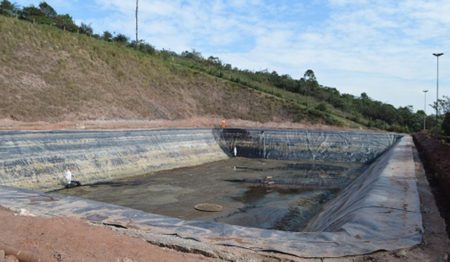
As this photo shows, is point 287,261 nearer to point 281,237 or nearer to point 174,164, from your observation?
point 281,237

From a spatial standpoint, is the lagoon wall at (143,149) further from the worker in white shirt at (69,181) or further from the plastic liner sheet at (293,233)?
the plastic liner sheet at (293,233)

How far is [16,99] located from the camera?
835 inches

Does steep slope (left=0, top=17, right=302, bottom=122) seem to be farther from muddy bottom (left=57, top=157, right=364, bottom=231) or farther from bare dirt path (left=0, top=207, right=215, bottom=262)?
bare dirt path (left=0, top=207, right=215, bottom=262)

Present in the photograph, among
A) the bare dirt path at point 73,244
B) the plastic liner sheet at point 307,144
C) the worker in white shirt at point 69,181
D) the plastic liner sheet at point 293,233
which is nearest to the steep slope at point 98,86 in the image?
the plastic liner sheet at point 307,144

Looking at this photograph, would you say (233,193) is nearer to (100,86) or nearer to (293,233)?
(293,233)

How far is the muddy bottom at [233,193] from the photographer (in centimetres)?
1030

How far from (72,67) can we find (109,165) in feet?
49.4

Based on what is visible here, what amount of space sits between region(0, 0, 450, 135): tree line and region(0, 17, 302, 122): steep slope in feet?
14.1

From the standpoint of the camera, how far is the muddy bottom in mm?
10297

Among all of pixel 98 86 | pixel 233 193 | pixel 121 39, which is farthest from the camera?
pixel 121 39

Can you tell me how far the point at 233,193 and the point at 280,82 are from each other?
4795 cm

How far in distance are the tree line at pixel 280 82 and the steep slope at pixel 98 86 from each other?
4301 millimetres

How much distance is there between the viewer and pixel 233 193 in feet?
44.4

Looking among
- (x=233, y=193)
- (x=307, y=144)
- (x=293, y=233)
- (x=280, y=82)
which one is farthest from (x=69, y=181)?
A: (x=280, y=82)
